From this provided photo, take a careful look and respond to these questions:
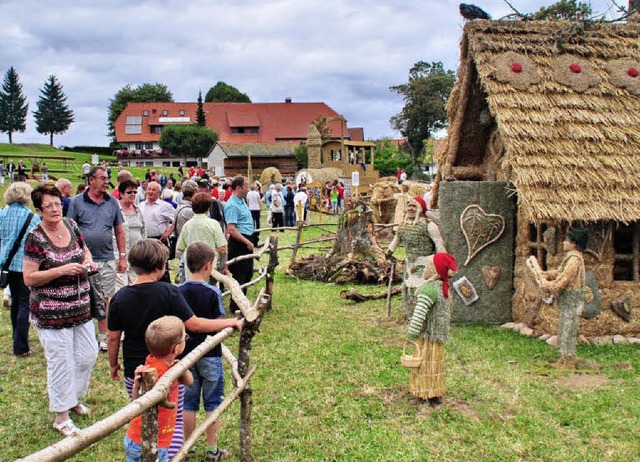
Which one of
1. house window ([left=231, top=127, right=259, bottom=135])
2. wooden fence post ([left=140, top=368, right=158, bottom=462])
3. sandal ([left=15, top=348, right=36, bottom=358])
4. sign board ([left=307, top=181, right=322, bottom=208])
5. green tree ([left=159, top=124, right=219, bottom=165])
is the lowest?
sandal ([left=15, top=348, right=36, bottom=358])

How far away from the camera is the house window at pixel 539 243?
8375mm

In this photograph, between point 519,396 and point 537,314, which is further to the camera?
point 537,314

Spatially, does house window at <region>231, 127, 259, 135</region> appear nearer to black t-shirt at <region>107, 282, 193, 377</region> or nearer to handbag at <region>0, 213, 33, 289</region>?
handbag at <region>0, 213, 33, 289</region>

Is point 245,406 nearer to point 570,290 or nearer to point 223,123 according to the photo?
point 570,290

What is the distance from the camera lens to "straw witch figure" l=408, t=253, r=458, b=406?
577cm

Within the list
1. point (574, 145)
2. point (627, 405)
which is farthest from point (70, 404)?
point (574, 145)

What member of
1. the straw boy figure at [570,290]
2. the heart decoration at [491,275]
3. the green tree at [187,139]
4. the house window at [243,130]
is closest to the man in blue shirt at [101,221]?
the straw boy figure at [570,290]

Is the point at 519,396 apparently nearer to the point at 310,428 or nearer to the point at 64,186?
the point at 310,428

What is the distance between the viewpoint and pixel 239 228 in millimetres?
9070

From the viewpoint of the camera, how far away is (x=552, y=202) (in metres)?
7.60

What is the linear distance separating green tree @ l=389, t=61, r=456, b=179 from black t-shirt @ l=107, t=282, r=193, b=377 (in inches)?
1964

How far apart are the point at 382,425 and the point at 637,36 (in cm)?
833

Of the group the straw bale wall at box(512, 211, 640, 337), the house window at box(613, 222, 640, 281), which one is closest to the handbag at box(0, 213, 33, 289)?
the straw bale wall at box(512, 211, 640, 337)

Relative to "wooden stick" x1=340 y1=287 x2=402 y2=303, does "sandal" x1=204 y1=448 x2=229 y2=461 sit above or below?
below
